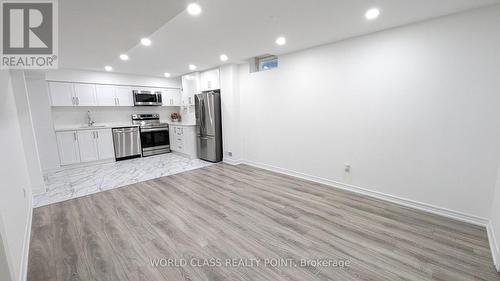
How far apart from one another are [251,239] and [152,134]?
5.34 metres

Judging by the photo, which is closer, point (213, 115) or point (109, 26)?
point (109, 26)

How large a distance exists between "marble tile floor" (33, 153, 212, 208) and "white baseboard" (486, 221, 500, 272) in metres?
4.84

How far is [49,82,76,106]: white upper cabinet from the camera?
16.5ft

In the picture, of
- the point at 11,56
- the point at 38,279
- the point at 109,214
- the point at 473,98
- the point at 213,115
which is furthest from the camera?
the point at 213,115

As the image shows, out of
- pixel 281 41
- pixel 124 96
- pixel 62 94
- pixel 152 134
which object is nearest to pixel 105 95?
pixel 124 96

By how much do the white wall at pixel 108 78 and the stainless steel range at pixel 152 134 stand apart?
40.5 inches

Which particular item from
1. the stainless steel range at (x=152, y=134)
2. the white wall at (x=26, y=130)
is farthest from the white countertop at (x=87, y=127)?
the white wall at (x=26, y=130)

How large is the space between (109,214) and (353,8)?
4031 millimetres

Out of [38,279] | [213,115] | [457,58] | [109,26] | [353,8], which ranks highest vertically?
[353,8]

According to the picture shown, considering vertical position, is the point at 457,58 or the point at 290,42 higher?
the point at 290,42

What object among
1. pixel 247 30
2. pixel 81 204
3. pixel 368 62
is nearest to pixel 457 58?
pixel 368 62

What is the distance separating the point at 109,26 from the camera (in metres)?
Answer: 2.23

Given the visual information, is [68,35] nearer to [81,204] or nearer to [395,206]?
[81,204]

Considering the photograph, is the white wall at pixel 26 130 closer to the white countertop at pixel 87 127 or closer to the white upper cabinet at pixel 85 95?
the white countertop at pixel 87 127
